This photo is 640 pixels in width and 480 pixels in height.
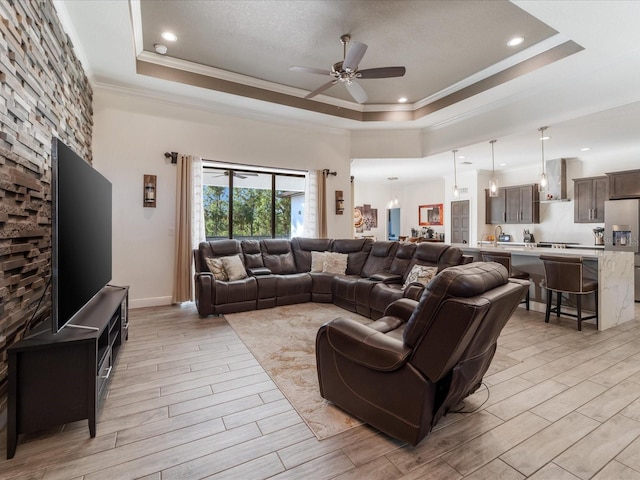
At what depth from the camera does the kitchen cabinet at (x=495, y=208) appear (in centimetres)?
834

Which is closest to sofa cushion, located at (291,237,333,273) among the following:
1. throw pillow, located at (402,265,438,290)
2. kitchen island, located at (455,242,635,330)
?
throw pillow, located at (402,265,438,290)

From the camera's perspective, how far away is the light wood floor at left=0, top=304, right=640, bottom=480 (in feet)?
5.30

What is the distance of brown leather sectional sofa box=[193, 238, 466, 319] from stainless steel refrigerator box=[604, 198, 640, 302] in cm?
414

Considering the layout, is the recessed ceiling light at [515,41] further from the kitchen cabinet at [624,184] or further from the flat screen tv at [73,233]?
the flat screen tv at [73,233]

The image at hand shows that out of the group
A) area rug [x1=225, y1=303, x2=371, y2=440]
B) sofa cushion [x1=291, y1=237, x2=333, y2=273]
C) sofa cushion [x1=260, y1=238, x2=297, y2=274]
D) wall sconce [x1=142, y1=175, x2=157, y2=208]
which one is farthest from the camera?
sofa cushion [x1=291, y1=237, x2=333, y2=273]

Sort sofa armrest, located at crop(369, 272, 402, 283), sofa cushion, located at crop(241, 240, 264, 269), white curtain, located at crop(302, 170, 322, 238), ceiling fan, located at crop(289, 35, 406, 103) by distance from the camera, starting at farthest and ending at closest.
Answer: white curtain, located at crop(302, 170, 322, 238), sofa cushion, located at crop(241, 240, 264, 269), sofa armrest, located at crop(369, 272, 402, 283), ceiling fan, located at crop(289, 35, 406, 103)

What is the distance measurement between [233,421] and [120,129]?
442 centimetres

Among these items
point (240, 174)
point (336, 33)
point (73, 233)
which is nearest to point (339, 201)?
point (240, 174)

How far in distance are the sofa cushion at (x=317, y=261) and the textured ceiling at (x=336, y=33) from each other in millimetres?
2757

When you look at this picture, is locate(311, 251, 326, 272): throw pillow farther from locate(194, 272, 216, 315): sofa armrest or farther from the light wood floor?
the light wood floor

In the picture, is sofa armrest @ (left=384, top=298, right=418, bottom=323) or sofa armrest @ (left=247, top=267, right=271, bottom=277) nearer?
sofa armrest @ (left=384, top=298, right=418, bottom=323)

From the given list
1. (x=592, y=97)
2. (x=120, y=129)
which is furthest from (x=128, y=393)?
(x=592, y=97)

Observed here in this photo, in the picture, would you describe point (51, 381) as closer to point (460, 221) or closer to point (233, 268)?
point (233, 268)

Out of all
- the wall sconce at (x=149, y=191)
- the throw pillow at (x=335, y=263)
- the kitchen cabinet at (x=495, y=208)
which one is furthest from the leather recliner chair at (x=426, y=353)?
the kitchen cabinet at (x=495, y=208)
